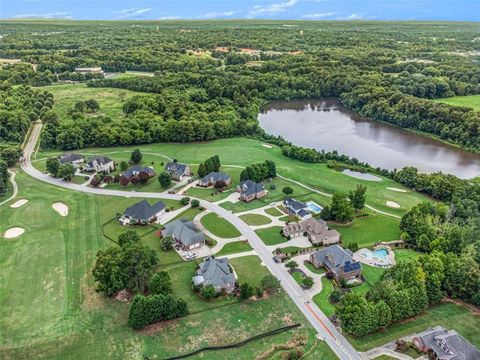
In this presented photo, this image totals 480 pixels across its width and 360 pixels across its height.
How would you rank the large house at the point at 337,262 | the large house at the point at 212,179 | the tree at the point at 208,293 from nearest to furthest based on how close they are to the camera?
the tree at the point at 208,293 < the large house at the point at 337,262 < the large house at the point at 212,179

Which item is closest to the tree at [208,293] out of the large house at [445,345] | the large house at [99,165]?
the large house at [445,345]

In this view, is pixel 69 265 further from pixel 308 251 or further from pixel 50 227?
pixel 308 251

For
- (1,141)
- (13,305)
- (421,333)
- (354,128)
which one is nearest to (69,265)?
(13,305)

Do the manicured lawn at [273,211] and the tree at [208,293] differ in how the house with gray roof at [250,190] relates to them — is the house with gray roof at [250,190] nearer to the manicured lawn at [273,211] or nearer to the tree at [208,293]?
the manicured lawn at [273,211]

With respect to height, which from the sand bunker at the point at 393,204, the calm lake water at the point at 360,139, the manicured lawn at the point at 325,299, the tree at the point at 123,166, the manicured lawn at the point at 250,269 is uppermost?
the tree at the point at 123,166

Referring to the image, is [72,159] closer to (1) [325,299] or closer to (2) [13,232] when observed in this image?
(2) [13,232]
